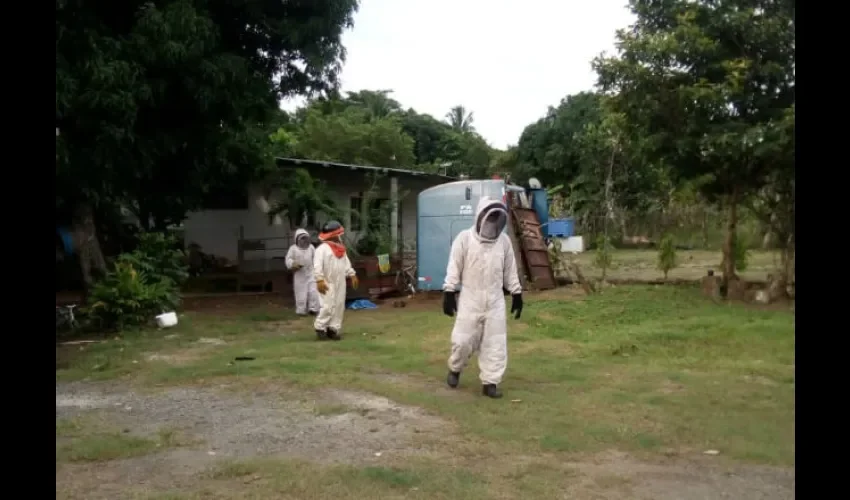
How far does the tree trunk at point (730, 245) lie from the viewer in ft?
43.2

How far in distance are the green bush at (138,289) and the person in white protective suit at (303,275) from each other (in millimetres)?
1964

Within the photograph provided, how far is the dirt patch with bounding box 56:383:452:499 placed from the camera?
4832 millimetres

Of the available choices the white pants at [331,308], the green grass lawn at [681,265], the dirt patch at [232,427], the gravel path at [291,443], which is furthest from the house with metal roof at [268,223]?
the gravel path at [291,443]

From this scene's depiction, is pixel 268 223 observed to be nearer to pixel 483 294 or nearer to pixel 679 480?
pixel 483 294

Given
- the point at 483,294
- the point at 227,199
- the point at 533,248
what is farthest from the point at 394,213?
the point at 483,294

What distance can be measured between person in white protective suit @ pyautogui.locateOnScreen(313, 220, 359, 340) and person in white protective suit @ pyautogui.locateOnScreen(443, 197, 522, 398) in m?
3.34

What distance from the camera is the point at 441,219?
15.7m

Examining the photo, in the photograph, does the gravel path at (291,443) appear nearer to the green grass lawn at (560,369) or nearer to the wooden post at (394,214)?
the green grass lawn at (560,369)

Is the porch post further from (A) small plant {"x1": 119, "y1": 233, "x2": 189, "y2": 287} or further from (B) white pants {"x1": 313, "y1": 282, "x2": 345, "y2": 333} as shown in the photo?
(B) white pants {"x1": 313, "y1": 282, "x2": 345, "y2": 333}

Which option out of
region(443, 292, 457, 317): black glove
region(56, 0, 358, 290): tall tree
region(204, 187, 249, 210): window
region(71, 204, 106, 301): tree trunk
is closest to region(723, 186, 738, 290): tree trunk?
region(56, 0, 358, 290): tall tree

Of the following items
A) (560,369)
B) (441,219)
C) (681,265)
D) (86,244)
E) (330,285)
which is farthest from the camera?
(681,265)

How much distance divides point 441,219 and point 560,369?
7888 mm

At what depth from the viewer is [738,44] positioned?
11.8 m
